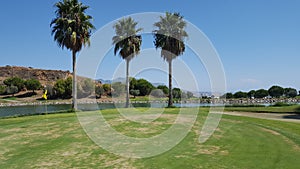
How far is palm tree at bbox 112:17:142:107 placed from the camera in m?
39.7

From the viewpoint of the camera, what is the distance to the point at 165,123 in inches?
728

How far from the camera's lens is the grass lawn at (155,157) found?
960cm

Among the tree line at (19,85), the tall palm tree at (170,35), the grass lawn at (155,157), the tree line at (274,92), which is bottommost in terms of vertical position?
the grass lawn at (155,157)

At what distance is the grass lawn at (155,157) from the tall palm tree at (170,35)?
24109mm

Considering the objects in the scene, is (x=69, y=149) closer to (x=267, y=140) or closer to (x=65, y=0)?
(x=267, y=140)

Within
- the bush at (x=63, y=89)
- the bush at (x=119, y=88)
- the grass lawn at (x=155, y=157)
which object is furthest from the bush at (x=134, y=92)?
the grass lawn at (x=155, y=157)

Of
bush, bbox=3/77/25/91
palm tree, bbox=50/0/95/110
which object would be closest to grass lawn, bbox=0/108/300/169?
palm tree, bbox=50/0/95/110

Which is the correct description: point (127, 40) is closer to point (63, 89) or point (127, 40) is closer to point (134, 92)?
point (134, 92)

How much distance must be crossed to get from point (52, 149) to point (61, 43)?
919 inches

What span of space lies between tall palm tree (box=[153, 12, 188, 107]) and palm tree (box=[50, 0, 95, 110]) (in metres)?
11.3

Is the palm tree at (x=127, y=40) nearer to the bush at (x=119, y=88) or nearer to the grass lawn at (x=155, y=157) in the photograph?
the grass lawn at (x=155, y=157)

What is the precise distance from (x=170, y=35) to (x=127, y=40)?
6.27 meters

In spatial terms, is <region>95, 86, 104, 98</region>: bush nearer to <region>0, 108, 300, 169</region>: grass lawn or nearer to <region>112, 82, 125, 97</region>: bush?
<region>112, 82, 125, 97</region>: bush

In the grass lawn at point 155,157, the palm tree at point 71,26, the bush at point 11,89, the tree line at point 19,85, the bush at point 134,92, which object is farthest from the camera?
the tree line at point 19,85
